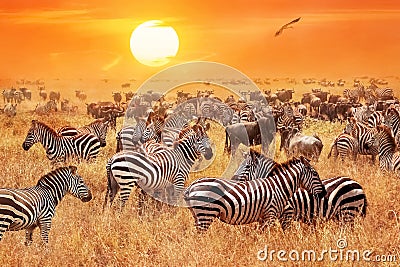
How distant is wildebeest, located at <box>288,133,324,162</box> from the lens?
43.1 feet

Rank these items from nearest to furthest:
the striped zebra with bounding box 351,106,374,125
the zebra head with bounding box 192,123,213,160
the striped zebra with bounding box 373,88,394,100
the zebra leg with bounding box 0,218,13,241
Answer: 1. the zebra leg with bounding box 0,218,13,241
2. the zebra head with bounding box 192,123,213,160
3. the striped zebra with bounding box 351,106,374,125
4. the striped zebra with bounding box 373,88,394,100

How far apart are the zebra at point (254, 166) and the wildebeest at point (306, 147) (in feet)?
13.5

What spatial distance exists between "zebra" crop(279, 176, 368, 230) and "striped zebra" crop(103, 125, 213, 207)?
223 centimetres

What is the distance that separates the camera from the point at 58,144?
12.6 metres

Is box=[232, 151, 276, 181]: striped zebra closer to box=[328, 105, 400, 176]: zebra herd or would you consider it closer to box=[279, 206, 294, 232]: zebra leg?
box=[279, 206, 294, 232]: zebra leg

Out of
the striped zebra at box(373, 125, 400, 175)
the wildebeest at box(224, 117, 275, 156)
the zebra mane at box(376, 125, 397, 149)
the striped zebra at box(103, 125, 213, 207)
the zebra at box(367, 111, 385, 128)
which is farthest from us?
the zebra at box(367, 111, 385, 128)

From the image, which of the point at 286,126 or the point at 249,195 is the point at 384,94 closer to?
the point at 286,126

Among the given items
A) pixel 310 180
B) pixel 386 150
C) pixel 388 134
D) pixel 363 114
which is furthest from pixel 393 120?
pixel 310 180

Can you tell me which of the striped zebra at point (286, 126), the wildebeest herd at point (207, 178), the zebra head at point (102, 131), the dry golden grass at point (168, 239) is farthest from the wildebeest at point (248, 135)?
the dry golden grass at point (168, 239)

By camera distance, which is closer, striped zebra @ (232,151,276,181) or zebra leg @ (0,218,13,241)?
zebra leg @ (0,218,13,241)

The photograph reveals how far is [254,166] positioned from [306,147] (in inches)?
176

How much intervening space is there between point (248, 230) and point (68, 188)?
8.56 ft

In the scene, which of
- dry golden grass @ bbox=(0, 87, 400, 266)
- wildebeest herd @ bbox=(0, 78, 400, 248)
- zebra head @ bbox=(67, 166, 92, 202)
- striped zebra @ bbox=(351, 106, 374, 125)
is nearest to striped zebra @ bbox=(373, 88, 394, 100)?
striped zebra @ bbox=(351, 106, 374, 125)

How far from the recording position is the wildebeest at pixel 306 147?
43.1ft
